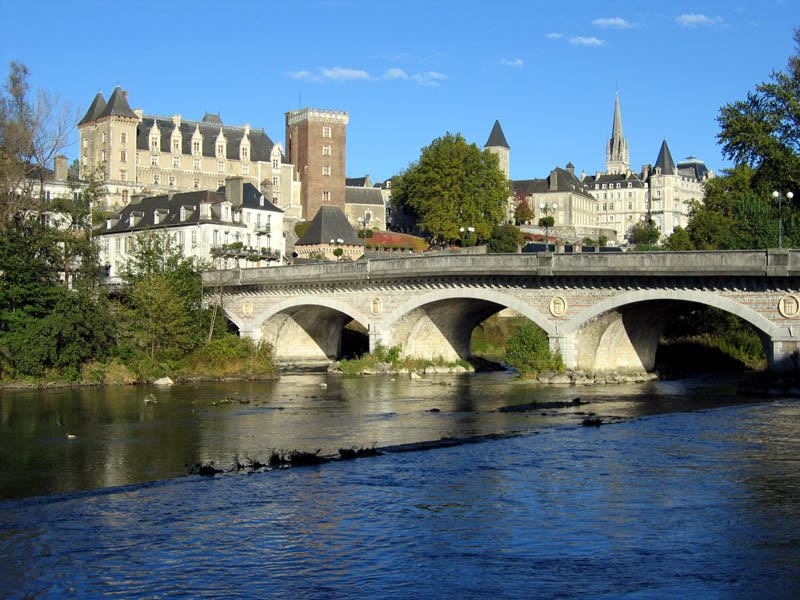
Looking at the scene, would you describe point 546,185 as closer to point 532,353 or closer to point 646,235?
point 646,235

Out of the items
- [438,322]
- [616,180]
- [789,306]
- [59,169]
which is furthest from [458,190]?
[616,180]

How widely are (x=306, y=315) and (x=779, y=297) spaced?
2865 centimetres

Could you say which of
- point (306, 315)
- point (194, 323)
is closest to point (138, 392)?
point (194, 323)

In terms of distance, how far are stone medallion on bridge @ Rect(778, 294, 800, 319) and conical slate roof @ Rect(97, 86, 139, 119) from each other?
8444 centimetres

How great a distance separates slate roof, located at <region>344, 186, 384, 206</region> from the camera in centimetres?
12425

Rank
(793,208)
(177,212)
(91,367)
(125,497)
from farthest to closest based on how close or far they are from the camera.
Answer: (177,212) < (793,208) < (91,367) < (125,497)

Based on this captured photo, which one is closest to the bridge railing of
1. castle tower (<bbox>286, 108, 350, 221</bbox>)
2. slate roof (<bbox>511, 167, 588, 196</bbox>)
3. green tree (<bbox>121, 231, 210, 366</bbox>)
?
green tree (<bbox>121, 231, 210, 366</bbox>)

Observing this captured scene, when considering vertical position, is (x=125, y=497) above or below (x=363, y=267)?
below

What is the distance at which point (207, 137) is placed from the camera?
113m

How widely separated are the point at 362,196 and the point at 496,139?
26.4 metres

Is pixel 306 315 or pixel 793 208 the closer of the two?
pixel 793 208

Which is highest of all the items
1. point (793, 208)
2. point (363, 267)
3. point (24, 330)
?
point (793, 208)

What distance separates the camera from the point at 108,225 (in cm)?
7788

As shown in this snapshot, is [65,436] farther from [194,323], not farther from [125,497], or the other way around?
[194,323]
